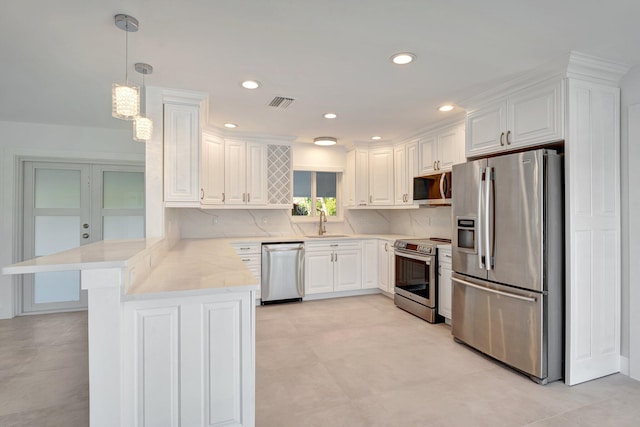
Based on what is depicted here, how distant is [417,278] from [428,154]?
1596 millimetres

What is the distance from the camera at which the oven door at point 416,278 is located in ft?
12.3

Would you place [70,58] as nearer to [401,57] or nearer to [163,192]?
[163,192]

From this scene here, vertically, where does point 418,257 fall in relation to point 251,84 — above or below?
below

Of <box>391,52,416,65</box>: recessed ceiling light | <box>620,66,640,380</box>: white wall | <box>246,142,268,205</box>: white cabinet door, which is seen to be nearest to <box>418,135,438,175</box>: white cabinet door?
<box>620,66,640,380</box>: white wall

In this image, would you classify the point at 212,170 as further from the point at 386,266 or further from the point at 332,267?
the point at 386,266

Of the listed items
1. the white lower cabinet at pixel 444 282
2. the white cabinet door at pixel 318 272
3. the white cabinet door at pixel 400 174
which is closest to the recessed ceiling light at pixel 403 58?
the white lower cabinet at pixel 444 282

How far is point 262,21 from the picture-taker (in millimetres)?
1882

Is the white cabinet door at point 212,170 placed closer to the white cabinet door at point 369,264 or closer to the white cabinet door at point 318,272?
the white cabinet door at point 318,272

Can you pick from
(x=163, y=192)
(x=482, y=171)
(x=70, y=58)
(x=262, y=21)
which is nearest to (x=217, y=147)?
(x=163, y=192)

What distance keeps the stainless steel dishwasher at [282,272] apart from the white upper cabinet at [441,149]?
79.4 inches

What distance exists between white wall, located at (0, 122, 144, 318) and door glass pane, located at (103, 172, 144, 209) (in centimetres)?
33

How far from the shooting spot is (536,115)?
8.46ft

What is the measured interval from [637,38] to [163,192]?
3657 millimetres

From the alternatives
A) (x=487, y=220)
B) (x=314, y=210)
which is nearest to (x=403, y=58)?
(x=487, y=220)
